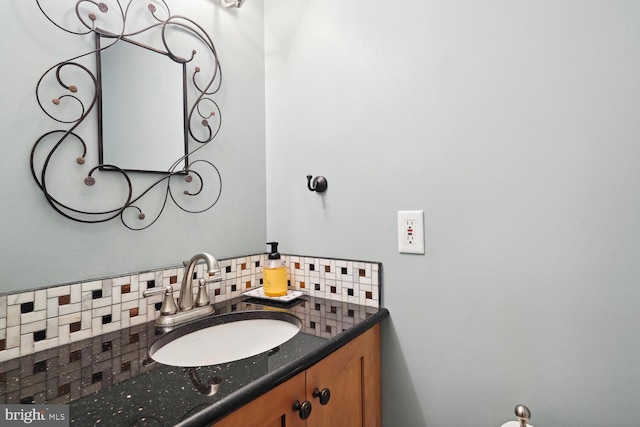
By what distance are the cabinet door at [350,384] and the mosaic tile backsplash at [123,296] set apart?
192 mm

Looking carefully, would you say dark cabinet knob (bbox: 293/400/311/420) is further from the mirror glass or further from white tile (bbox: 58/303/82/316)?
the mirror glass

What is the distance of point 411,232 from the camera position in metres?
1.04

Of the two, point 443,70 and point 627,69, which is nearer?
point 627,69

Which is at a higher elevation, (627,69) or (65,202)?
(627,69)

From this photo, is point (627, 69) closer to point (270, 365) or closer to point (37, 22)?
point (270, 365)

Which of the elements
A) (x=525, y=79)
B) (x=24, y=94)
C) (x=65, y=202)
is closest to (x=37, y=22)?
(x=24, y=94)

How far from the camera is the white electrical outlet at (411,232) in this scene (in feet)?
3.38

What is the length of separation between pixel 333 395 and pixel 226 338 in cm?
39

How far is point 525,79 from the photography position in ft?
2.87

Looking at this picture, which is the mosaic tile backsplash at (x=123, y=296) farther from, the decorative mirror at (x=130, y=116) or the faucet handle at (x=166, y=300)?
the decorative mirror at (x=130, y=116)

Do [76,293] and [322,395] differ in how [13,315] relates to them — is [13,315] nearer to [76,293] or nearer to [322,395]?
[76,293]

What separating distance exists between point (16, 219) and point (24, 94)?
0.30 metres

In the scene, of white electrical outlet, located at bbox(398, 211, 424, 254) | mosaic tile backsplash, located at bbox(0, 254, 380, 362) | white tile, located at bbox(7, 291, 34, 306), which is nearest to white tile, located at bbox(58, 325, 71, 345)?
mosaic tile backsplash, located at bbox(0, 254, 380, 362)

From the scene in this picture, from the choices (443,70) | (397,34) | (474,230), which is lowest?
(474,230)
